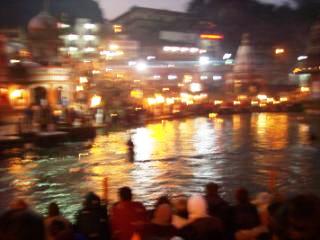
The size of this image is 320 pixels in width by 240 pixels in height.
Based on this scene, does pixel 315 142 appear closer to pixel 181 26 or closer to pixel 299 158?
pixel 299 158

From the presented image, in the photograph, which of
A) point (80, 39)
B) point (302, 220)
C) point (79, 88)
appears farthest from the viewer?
point (80, 39)

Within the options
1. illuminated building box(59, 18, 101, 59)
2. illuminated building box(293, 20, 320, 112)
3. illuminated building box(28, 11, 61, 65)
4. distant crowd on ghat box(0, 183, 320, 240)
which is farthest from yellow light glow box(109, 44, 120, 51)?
distant crowd on ghat box(0, 183, 320, 240)

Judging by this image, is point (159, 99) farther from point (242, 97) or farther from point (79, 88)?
point (242, 97)

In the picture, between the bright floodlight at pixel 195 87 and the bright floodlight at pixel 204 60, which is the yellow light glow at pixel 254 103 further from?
the bright floodlight at pixel 204 60

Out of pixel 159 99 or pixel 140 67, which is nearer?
pixel 159 99

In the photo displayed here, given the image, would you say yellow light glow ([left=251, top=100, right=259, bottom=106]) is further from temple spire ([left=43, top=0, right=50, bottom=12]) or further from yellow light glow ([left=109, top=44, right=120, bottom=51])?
temple spire ([left=43, top=0, right=50, bottom=12])

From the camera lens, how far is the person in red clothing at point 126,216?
7.65 meters

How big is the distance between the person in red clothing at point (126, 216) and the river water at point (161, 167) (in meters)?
4.45

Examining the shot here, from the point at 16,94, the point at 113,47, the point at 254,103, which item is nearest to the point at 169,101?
the point at 113,47

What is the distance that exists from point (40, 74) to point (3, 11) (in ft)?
65.1

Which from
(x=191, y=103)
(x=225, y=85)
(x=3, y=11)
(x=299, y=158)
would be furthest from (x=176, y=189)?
(x=225, y=85)

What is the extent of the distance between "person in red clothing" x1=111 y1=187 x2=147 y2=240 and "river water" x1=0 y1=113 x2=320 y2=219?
4.45 metres

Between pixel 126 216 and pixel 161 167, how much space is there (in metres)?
12.9

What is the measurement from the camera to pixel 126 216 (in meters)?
7.71
